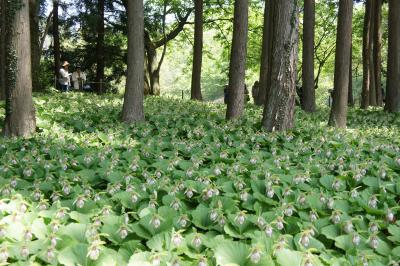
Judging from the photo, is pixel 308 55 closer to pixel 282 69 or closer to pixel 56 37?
pixel 282 69

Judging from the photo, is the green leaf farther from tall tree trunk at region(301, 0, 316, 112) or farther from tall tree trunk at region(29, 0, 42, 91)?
tall tree trunk at region(29, 0, 42, 91)

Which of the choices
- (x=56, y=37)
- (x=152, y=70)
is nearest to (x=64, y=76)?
(x=56, y=37)

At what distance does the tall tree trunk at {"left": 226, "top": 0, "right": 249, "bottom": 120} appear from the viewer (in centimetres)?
1020

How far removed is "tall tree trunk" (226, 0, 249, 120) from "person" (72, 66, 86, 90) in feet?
44.7

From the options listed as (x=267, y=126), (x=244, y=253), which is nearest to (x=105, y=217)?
(x=244, y=253)

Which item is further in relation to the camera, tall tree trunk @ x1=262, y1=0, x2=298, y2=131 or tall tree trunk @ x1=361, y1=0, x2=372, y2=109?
tall tree trunk @ x1=361, y1=0, x2=372, y2=109

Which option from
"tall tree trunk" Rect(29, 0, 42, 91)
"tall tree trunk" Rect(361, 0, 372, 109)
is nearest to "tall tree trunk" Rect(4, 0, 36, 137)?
"tall tree trunk" Rect(29, 0, 42, 91)

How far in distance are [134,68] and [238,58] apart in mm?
2427

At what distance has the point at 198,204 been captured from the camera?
4059 mm

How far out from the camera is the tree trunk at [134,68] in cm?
938

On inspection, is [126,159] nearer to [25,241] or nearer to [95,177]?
[95,177]

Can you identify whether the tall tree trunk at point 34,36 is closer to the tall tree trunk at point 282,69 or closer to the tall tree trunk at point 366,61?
the tall tree trunk at point 282,69

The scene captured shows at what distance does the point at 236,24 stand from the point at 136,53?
8.07ft

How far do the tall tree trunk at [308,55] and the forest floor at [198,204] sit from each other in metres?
7.74
